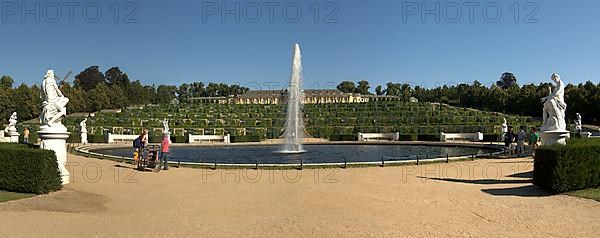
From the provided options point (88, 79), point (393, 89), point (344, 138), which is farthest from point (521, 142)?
point (393, 89)

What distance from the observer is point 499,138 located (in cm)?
3425

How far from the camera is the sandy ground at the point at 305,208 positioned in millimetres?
8211

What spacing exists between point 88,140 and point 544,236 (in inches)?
1398

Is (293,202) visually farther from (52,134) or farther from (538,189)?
(52,134)

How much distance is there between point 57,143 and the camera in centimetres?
1357

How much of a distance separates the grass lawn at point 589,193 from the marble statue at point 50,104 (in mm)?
13942

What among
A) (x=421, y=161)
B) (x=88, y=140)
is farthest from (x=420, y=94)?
(x=421, y=161)

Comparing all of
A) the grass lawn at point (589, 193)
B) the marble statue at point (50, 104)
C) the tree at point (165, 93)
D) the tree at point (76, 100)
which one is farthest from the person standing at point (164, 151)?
the tree at point (165, 93)

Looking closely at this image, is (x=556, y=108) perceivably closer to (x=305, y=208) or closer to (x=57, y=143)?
(x=305, y=208)

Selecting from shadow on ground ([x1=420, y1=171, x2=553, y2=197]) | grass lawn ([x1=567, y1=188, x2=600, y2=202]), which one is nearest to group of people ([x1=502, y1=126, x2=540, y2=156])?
shadow on ground ([x1=420, y1=171, x2=553, y2=197])

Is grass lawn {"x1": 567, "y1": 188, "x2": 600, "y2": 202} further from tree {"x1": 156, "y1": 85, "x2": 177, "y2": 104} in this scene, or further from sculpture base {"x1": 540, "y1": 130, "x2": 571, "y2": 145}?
tree {"x1": 156, "y1": 85, "x2": 177, "y2": 104}

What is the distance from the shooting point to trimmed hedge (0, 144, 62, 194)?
11750 millimetres

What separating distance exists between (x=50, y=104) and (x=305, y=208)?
→ 8606 millimetres

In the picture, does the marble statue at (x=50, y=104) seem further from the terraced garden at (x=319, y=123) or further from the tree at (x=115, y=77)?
the tree at (x=115, y=77)
